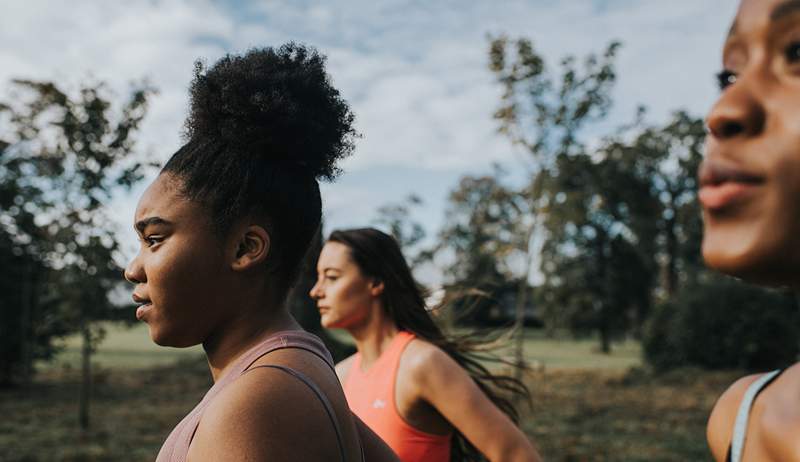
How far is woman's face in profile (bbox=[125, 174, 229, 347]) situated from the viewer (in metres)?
1.72

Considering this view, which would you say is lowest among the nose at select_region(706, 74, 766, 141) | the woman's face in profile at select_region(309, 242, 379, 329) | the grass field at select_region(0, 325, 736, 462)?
the grass field at select_region(0, 325, 736, 462)

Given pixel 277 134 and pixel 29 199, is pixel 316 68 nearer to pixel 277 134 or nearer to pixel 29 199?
pixel 277 134

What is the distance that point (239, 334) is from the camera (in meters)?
1.81

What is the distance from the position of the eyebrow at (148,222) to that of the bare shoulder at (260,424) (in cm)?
46

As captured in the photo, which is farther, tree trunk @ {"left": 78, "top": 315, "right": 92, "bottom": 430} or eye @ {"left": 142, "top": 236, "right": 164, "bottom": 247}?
tree trunk @ {"left": 78, "top": 315, "right": 92, "bottom": 430}

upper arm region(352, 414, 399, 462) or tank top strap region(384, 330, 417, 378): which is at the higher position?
upper arm region(352, 414, 399, 462)

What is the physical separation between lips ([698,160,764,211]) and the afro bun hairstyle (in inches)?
46.5

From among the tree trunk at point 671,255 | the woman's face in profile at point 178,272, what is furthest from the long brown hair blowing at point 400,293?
the tree trunk at point 671,255

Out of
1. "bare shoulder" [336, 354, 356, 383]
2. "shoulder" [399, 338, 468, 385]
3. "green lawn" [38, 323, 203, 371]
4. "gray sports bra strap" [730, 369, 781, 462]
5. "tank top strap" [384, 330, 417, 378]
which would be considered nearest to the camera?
"gray sports bra strap" [730, 369, 781, 462]

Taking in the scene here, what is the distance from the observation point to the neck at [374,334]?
3.85m

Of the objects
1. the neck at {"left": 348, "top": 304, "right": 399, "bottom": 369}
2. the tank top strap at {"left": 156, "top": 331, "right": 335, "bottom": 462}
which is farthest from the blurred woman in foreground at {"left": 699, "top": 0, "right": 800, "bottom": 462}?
the neck at {"left": 348, "top": 304, "right": 399, "bottom": 369}

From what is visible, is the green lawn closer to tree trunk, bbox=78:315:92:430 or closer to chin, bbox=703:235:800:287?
tree trunk, bbox=78:315:92:430

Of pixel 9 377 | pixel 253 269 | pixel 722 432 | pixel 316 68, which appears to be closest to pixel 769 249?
pixel 722 432

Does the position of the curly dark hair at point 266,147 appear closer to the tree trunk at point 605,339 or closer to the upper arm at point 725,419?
the upper arm at point 725,419
